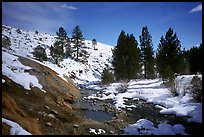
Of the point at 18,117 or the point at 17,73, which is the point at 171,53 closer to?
the point at 17,73

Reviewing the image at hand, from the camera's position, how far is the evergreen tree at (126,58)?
114 ft

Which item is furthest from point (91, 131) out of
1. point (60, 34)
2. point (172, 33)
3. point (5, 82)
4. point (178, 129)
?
point (60, 34)

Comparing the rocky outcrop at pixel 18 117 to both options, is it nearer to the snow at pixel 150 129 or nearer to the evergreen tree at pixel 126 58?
the snow at pixel 150 129

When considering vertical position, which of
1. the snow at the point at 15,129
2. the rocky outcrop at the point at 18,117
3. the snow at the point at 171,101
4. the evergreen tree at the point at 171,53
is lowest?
the snow at the point at 15,129

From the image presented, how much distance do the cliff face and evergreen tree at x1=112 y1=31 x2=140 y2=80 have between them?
1798 cm

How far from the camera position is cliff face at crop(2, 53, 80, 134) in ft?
29.8

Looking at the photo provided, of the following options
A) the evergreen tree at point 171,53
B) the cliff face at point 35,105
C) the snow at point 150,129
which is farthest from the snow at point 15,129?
the evergreen tree at point 171,53

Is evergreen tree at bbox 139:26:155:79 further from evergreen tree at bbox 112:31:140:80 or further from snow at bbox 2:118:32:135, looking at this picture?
snow at bbox 2:118:32:135

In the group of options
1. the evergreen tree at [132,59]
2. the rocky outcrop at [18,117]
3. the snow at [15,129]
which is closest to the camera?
the snow at [15,129]

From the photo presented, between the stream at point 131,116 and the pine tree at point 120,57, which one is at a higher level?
the pine tree at point 120,57

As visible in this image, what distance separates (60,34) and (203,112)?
46.8 meters

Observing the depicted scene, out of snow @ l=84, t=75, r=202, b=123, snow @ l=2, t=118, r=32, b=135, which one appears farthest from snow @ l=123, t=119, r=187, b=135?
snow @ l=2, t=118, r=32, b=135

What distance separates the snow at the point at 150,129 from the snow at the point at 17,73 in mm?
7247

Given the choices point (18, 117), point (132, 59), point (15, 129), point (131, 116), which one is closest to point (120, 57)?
point (132, 59)
